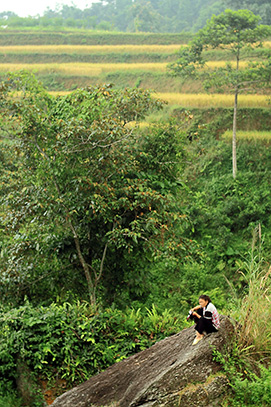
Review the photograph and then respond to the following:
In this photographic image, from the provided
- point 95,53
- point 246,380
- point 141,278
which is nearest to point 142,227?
point 141,278

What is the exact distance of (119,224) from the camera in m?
6.05

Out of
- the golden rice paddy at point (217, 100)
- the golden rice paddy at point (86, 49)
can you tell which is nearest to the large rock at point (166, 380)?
the golden rice paddy at point (217, 100)

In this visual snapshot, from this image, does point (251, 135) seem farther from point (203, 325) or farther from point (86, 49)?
point (86, 49)

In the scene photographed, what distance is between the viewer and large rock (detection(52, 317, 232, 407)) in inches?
163

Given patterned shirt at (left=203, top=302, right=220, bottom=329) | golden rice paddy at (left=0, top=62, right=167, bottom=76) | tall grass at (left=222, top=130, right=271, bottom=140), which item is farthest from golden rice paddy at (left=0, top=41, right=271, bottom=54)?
patterned shirt at (left=203, top=302, right=220, bottom=329)

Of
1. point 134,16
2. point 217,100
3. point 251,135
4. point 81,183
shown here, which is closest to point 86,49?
point 217,100

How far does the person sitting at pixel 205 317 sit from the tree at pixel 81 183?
157cm

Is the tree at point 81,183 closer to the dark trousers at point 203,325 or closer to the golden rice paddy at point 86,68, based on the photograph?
the dark trousers at point 203,325

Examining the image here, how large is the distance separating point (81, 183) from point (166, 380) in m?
2.89

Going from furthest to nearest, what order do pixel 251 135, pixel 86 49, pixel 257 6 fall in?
pixel 257 6
pixel 86 49
pixel 251 135

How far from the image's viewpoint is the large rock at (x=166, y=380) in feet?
13.6

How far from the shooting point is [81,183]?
5.86 metres

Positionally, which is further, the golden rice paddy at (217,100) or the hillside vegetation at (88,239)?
the golden rice paddy at (217,100)

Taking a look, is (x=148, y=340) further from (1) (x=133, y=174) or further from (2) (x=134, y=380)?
(1) (x=133, y=174)
